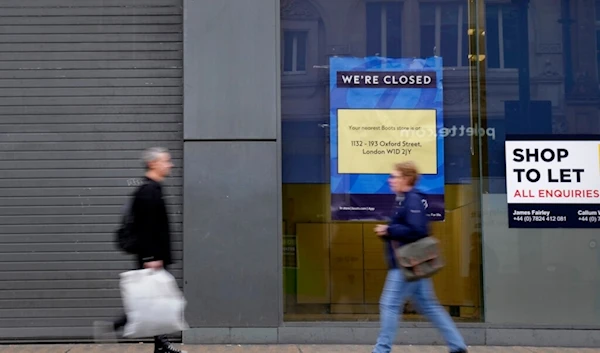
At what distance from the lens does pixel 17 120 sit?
8.05 metres

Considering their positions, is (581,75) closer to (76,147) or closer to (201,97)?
(201,97)

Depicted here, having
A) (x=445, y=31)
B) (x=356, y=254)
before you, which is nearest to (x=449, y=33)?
(x=445, y=31)

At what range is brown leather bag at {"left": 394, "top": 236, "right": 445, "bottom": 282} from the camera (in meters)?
5.86

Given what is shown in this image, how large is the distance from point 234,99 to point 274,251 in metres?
1.68

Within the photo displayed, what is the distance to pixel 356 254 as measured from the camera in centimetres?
812

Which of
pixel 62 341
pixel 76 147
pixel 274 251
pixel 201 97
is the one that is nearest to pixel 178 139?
pixel 201 97

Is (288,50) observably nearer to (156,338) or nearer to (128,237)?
(128,237)

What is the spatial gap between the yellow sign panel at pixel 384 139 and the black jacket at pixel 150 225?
9.19 ft

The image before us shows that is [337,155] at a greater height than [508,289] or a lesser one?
greater

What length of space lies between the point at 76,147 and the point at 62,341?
2.11m

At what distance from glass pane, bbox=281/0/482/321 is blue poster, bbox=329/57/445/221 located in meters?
0.01

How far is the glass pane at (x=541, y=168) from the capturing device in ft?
26.1

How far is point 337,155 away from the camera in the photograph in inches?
320

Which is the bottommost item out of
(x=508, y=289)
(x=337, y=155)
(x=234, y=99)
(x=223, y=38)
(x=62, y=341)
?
(x=62, y=341)
